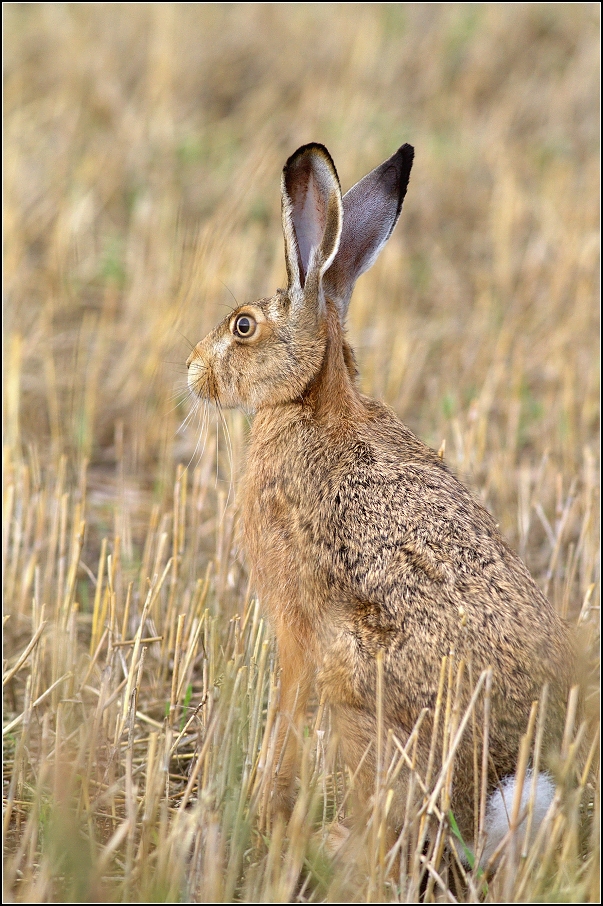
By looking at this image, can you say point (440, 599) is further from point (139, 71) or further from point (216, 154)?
point (139, 71)

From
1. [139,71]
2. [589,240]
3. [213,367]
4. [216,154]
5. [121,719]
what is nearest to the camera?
[121,719]

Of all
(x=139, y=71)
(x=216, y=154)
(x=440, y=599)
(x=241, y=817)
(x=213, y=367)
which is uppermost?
(x=139, y=71)

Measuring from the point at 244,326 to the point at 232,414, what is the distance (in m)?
1.79

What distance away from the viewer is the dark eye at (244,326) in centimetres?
376

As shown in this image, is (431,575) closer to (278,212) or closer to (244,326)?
(244,326)

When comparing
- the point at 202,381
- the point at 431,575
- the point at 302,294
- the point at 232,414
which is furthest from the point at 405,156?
the point at 232,414

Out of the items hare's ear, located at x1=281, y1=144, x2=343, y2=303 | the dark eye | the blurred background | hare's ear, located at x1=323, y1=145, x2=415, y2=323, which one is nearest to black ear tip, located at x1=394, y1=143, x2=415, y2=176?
hare's ear, located at x1=323, y1=145, x2=415, y2=323

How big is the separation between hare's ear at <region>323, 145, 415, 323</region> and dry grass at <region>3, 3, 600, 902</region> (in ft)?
3.48

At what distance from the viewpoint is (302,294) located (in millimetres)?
3645

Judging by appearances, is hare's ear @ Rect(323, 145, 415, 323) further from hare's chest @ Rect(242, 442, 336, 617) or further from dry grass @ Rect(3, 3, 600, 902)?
dry grass @ Rect(3, 3, 600, 902)

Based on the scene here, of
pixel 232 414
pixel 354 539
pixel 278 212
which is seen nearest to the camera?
pixel 354 539

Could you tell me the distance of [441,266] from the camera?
8.12 metres

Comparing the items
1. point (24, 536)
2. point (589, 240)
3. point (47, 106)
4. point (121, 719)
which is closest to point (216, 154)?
point (47, 106)

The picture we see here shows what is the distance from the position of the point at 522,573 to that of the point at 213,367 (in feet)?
4.30
